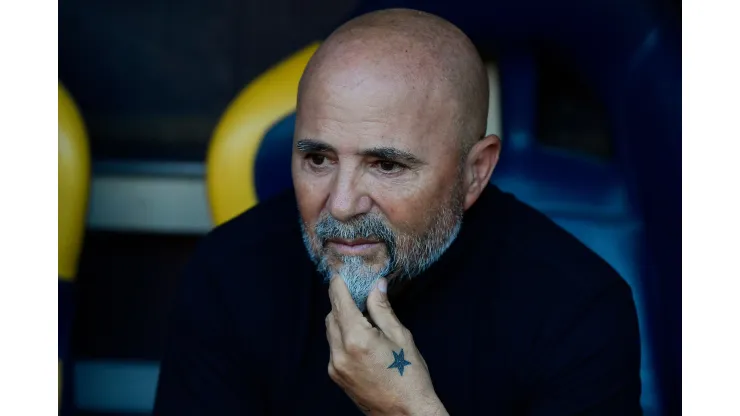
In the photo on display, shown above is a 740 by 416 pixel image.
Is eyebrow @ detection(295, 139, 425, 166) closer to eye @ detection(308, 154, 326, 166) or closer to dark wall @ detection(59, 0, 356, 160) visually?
eye @ detection(308, 154, 326, 166)

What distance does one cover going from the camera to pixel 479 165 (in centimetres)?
148

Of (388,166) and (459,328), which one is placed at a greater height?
(388,166)

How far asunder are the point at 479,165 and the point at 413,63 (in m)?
0.22

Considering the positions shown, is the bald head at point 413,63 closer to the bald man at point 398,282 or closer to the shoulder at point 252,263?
the bald man at point 398,282

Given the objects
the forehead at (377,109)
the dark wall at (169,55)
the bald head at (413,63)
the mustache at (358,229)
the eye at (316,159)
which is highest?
the dark wall at (169,55)

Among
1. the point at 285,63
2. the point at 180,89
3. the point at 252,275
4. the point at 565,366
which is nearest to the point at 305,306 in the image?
the point at 252,275

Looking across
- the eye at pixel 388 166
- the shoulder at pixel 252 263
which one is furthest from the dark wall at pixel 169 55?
the eye at pixel 388 166

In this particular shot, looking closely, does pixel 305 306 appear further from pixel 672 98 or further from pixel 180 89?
pixel 180 89

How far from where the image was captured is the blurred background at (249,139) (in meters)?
1.86

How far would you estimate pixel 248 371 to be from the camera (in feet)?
4.91

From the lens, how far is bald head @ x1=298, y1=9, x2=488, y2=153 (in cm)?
134

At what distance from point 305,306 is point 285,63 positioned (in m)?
0.62

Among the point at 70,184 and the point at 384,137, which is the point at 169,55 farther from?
the point at 384,137

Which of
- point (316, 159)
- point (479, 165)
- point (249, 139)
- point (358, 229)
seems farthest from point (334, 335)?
point (249, 139)
